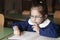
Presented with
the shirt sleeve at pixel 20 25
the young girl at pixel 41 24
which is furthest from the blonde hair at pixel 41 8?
the shirt sleeve at pixel 20 25

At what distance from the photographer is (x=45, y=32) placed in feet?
4.89

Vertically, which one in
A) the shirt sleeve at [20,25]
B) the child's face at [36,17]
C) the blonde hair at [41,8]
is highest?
the blonde hair at [41,8]

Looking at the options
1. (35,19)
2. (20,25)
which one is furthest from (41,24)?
(20,25)

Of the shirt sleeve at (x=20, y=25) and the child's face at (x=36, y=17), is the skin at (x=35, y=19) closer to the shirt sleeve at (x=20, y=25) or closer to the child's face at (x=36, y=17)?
the child's face at (x=36, y=17)

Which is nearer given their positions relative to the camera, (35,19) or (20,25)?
(35,19)

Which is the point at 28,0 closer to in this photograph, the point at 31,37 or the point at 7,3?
the point at 7,3

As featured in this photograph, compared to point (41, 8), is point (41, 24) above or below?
below

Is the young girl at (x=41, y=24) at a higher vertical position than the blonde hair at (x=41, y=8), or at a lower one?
lower

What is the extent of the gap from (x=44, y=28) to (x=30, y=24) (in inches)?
7.3

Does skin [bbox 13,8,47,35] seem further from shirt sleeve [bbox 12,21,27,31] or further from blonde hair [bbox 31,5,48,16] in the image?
shirt sleeve [bbox 12,21,27,31]

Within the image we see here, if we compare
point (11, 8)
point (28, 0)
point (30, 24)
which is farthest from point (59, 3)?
point (30, 24)

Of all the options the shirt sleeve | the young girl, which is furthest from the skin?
the shirt sleeve

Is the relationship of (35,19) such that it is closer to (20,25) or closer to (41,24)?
(41,24)

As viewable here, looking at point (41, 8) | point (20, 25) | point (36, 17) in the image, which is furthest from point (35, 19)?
point (20, 25)
